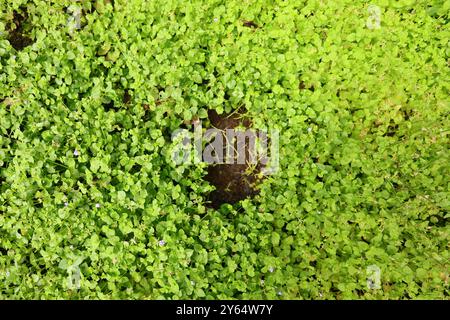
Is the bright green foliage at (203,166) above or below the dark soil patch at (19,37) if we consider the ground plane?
below

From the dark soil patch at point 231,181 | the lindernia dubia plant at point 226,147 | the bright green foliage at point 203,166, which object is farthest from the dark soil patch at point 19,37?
the dark soil patch at point 231,181

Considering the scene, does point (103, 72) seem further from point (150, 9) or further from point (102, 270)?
point (102, 270)

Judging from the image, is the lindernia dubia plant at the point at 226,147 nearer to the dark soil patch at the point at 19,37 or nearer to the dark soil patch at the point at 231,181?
the dark soil patch at the point at 231,181

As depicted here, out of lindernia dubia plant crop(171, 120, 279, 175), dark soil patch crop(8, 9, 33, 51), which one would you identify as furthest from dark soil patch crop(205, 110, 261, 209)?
dark soil patch crop(8, 9, 33, 51)

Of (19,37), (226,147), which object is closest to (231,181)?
(226,147)

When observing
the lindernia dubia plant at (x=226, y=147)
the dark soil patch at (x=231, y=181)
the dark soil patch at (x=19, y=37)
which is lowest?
the dark soil patch at (x=231, y=181)
